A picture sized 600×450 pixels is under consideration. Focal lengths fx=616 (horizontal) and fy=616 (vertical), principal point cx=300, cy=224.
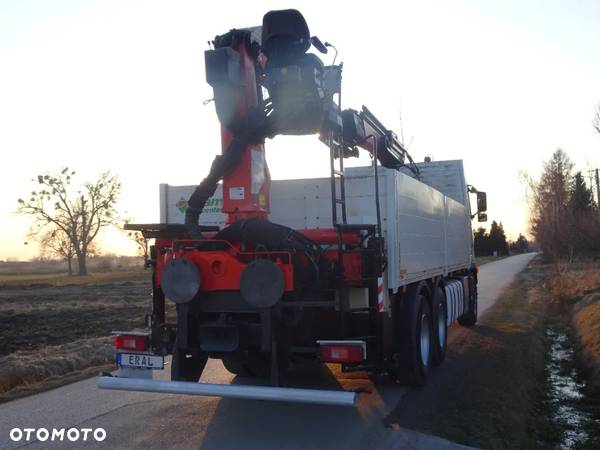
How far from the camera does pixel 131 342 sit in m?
6.66

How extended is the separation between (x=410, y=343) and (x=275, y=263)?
2.46m

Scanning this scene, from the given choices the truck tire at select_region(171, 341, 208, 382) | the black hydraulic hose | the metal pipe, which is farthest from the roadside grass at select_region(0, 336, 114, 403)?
the black hydraulic hose

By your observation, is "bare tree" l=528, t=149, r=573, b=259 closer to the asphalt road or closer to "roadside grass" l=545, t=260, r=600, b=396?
"roadside grass" l=545, t=260, r=600, b=396

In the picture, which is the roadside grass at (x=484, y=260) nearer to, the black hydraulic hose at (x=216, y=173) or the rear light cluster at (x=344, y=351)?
the black hydraulic hose at (x=216, y=173)

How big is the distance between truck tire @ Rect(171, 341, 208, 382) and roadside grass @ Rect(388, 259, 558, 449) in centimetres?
212

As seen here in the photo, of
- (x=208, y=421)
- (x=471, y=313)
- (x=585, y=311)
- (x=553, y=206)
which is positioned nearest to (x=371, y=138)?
(x=208, y=421)

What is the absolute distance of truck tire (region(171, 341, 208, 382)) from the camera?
6418 millimetres

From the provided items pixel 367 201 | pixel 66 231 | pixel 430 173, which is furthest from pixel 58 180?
pixel 367 201

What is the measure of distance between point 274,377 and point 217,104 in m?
2.95

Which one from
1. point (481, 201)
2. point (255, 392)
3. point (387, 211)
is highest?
point (481, 201)

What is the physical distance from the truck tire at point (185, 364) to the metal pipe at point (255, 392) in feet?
2.01

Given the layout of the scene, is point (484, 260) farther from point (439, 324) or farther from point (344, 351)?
point (344, 351)

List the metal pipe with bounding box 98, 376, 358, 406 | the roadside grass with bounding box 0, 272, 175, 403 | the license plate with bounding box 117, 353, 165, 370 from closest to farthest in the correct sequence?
the metal pipe with bounding box 98, 376, 358, 406 < the license plate with bounding box 117, 353, 165, 370 < the roadside grass with bounding box 0, 272, 175, 403

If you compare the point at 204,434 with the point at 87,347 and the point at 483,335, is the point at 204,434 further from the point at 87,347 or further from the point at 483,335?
the point at 483,335
